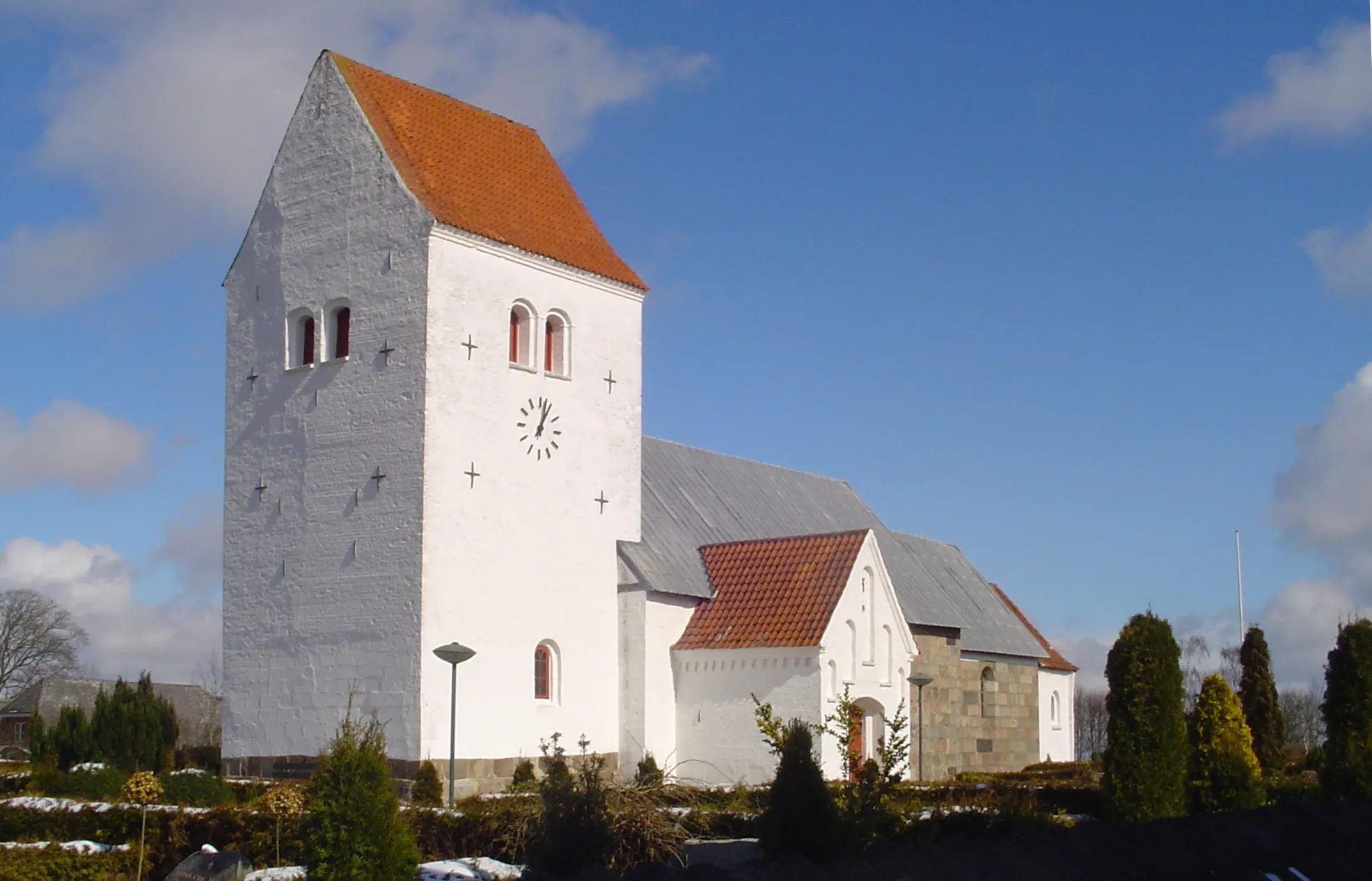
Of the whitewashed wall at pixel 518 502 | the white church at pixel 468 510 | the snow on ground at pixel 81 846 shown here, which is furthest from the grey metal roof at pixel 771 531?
the snow on ground at pixel 81 846

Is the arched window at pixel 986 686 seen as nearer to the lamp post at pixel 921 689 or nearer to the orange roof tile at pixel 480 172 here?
the lamp post at pixel 921 689

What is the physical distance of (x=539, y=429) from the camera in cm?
2206

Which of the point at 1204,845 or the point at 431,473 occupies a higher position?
the point at 431,473

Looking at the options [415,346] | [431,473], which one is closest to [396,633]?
[431,473]

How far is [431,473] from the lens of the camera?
20.3 metres

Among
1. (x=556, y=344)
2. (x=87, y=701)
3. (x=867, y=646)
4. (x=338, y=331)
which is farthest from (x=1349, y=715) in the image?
(x=87, y=701)

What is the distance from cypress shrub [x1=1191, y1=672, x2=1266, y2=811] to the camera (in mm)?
17656

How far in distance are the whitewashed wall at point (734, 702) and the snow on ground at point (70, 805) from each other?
9.09 m

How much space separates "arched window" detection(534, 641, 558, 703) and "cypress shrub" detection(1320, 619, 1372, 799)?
35.7ft

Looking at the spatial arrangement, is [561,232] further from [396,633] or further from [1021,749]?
[1021,749]

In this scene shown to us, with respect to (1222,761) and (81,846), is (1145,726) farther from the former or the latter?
(81,846)

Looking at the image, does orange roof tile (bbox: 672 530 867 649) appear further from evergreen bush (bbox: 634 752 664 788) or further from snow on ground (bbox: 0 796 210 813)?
snow on ground (bbox: 0 796 210 813)

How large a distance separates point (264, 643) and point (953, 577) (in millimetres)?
17051

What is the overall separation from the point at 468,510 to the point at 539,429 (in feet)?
6.43
